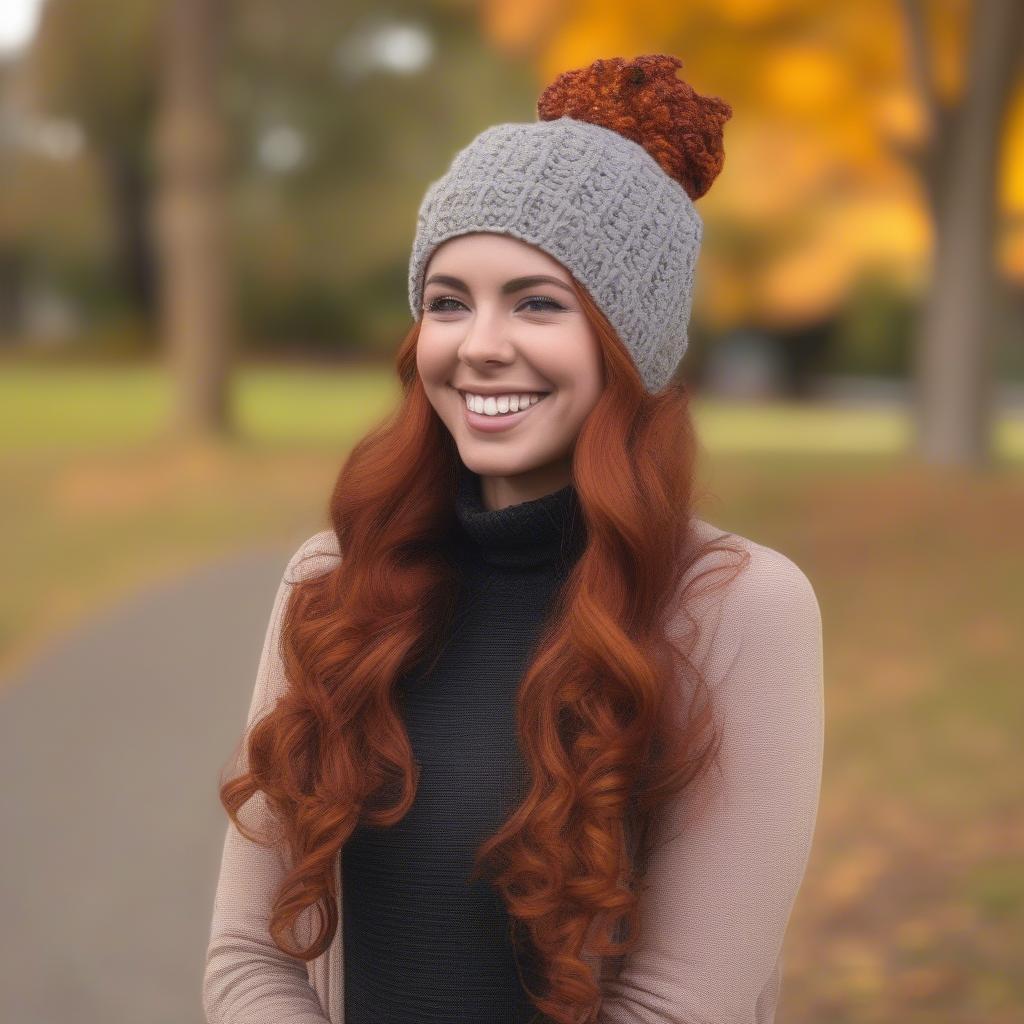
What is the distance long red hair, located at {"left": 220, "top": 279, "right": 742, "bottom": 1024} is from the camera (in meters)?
1.84

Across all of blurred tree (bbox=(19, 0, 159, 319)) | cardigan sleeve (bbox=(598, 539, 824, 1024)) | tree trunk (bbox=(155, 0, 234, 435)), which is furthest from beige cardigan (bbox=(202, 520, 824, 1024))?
blurred tree (bbox=(19, 0, 159, 319))

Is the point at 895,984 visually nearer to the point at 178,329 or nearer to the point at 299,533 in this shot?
the point at 299,533

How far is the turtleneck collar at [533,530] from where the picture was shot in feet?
6.73

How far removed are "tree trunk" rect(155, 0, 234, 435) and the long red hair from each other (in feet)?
33.7

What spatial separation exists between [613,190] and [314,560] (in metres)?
0.69

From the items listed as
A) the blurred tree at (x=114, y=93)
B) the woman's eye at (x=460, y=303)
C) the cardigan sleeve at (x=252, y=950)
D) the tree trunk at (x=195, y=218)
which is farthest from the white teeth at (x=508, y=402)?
the blurred tree at (x=114, y=93)

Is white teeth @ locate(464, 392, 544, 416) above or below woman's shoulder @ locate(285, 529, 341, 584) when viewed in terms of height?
above

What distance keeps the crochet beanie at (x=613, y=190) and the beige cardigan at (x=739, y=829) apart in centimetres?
37

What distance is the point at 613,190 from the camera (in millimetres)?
1983

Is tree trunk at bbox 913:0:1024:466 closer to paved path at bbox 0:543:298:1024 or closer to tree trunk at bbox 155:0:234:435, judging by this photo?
paved path at bbox 0:543:298:1024

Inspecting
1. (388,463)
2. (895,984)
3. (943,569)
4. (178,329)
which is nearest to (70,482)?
(178,329)

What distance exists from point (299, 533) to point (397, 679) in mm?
8540

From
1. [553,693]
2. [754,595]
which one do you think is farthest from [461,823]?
[754,595]

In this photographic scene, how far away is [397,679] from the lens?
6.66 feet
